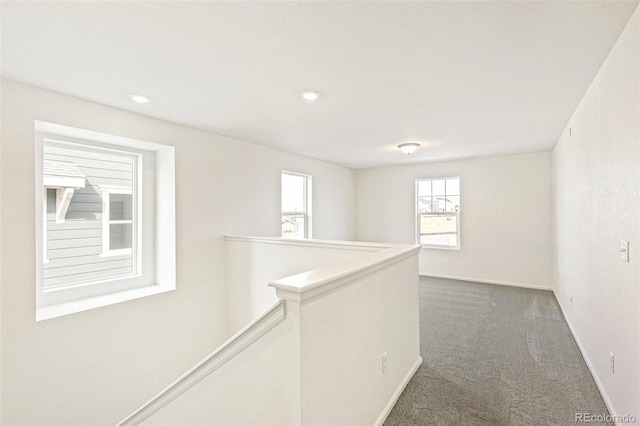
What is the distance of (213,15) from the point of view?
152 cm

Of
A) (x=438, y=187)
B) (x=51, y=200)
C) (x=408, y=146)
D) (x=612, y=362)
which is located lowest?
(x=612, y=362)

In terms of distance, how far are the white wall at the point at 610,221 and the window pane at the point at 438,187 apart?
9.61ft

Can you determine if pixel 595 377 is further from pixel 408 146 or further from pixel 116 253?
pixel 116 253

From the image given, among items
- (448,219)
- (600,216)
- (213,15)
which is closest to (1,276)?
(213,15)

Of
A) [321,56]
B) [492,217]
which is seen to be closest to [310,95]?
[321,56]

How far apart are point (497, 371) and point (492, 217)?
143 inches

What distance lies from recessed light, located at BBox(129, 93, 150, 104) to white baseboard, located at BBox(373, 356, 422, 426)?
120 inches

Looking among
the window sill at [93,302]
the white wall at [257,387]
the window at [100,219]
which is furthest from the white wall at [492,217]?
the white wall at [257,387]

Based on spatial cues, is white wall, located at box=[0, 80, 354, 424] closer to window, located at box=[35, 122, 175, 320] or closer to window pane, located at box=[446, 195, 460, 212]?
window, located at box=[35, 122, 175, 320]

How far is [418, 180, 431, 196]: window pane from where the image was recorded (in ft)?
20.5

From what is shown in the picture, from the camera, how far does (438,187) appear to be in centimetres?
614

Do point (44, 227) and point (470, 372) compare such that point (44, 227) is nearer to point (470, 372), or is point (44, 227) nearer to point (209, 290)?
point (209, 290)

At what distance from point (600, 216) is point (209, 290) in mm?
3825

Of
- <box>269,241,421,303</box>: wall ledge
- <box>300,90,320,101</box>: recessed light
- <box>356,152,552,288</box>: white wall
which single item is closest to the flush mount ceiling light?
<box>356,152,552,288</box>: white wall
